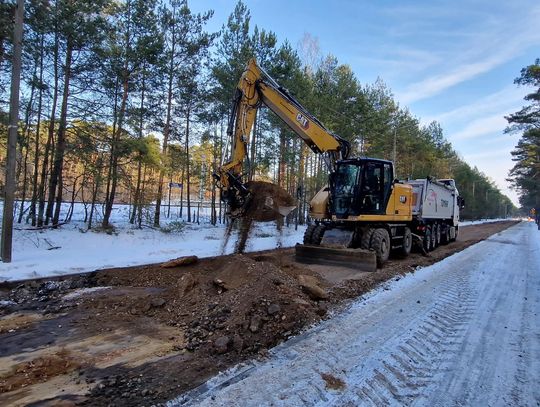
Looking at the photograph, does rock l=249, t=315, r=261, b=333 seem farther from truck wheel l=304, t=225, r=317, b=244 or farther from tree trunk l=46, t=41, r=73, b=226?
tree trunk l=46, t=41, r=73, b=226

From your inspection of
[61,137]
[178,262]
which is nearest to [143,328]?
[178,262]

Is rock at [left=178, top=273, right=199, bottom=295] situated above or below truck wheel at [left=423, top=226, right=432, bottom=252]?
below

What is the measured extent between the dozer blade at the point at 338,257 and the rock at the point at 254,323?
5051mm

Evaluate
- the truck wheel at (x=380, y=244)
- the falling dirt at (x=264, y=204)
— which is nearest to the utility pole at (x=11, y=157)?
the falling dirt at (x=264, y=204)

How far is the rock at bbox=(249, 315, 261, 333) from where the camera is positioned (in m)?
4.75

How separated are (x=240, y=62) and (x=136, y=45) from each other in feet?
17.6

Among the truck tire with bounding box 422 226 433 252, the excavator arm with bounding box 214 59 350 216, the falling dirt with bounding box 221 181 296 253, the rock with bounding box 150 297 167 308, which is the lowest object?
the rock with bounding box 150 297 167 308

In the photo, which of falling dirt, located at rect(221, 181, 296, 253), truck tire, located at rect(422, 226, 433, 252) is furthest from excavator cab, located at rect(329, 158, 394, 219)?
truck tire, located at rect(422, 226, 433, 252)

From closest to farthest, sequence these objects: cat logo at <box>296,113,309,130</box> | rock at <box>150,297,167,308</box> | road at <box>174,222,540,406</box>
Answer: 1. road at <box>174,222,540,406</box>
2. rock at <box>150,297,167,308</box>
3. cat logo at <box>296,113,309,130</box>

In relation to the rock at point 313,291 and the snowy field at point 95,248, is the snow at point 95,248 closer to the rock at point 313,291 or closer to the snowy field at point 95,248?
the snowy field at point 95,248

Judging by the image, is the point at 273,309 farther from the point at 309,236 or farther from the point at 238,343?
the point at 309,236

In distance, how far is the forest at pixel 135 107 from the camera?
14.1 meters

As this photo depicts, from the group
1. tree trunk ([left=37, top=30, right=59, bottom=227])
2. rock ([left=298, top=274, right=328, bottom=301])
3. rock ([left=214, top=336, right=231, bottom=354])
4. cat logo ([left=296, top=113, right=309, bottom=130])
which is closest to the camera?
rock ([left=214, top=336, right=231, bottom=354])

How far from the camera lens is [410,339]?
474cm
